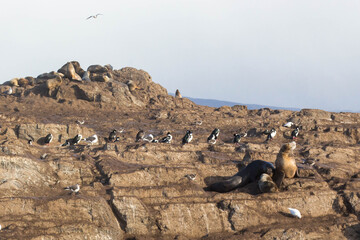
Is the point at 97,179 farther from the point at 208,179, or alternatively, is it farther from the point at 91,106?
the point at 91,106

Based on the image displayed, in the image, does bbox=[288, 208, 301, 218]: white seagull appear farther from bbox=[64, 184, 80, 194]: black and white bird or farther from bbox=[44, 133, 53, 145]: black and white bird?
bbox=[44, 133, 53, 145]: black and white bird

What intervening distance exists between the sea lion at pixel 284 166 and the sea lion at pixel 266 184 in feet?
1.56

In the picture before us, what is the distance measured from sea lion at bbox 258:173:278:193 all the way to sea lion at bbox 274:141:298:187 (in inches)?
18.7

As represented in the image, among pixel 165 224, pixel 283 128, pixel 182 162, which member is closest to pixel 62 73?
pixel 283 128

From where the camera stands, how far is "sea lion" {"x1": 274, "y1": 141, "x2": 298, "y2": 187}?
17.2 m

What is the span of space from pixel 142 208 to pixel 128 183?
2424 millimetres

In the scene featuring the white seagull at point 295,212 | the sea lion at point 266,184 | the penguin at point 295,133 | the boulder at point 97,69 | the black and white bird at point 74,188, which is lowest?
the white seagull at point 295,212

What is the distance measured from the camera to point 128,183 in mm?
16812

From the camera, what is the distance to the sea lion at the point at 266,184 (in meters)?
16.5

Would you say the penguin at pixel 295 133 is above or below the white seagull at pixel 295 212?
above

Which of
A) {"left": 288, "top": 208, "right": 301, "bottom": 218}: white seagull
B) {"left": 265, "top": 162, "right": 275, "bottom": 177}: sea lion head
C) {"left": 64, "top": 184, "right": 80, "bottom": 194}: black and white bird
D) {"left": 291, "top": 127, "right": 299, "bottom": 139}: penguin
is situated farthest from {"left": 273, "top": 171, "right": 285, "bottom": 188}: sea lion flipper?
{"left": 291, "top": 127, "right": 299, "bottom": 139}: penguin

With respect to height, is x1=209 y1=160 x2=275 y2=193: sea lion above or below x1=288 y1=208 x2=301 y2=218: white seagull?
above

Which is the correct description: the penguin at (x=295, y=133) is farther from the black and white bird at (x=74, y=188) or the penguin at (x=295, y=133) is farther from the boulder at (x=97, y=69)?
the boulder at (x=97, y=69)

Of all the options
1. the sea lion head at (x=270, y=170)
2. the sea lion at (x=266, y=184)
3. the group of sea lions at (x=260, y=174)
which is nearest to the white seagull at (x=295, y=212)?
the sea lion at (x=266, y=184)
